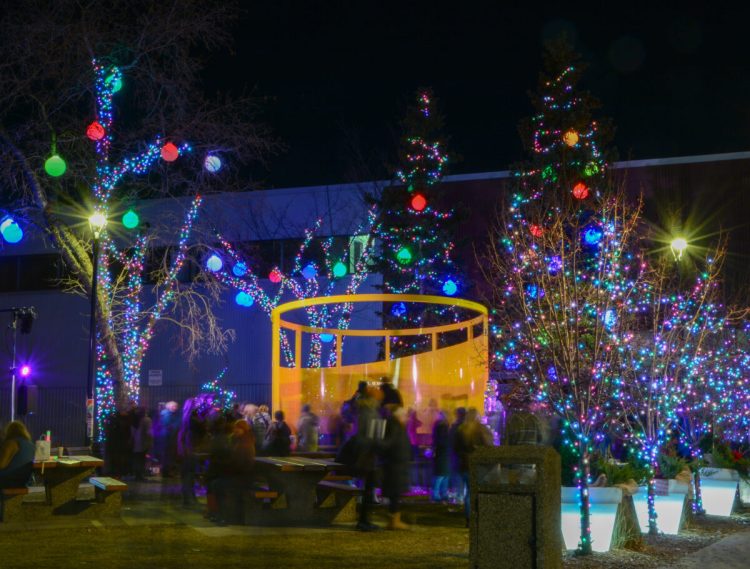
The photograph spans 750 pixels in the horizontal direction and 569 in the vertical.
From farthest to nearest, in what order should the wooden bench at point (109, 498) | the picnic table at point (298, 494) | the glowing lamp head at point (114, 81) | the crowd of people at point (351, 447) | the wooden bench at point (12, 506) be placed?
the glowing lamp head at point (114, 81), the wooden bench at point (109, 498), the wooden bench at point (12, 506), the picnic table at point (298, 494), the crowd of people at point (351, 447)

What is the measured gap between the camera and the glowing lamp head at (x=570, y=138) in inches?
1224

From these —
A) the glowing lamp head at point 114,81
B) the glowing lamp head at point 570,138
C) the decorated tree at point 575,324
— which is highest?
the glowing lamp head at point 114,81

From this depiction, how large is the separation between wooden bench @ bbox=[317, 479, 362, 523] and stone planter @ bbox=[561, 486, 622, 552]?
334 centimetres

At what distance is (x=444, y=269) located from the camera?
3350 cm

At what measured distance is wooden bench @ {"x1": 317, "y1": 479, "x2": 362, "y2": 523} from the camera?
1438 cm

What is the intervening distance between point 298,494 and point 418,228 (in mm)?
19688

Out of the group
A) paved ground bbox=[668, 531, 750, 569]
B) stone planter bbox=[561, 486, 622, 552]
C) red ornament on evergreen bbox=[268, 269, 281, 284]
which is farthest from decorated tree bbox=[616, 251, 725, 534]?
red ornament on evergreen bbox=[268, 269, 281, 284]

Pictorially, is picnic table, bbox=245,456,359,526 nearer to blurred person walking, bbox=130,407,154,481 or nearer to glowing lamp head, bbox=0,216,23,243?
blurred person walking, bbox=130,407,154,481

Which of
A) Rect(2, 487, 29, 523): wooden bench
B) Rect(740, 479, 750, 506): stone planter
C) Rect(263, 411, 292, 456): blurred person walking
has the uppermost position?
Rect(263, 411, 292, 456): blurred person walking

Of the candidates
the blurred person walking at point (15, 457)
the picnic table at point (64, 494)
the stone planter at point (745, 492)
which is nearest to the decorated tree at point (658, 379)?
the stone planter at point (745, 492)

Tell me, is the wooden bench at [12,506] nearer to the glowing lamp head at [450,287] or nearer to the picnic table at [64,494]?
the picnic table at [64,494]

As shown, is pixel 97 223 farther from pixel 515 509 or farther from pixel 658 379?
pixel 515 509

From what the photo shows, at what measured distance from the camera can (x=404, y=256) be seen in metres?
30.6

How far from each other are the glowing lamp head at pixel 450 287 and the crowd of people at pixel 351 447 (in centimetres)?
1132
